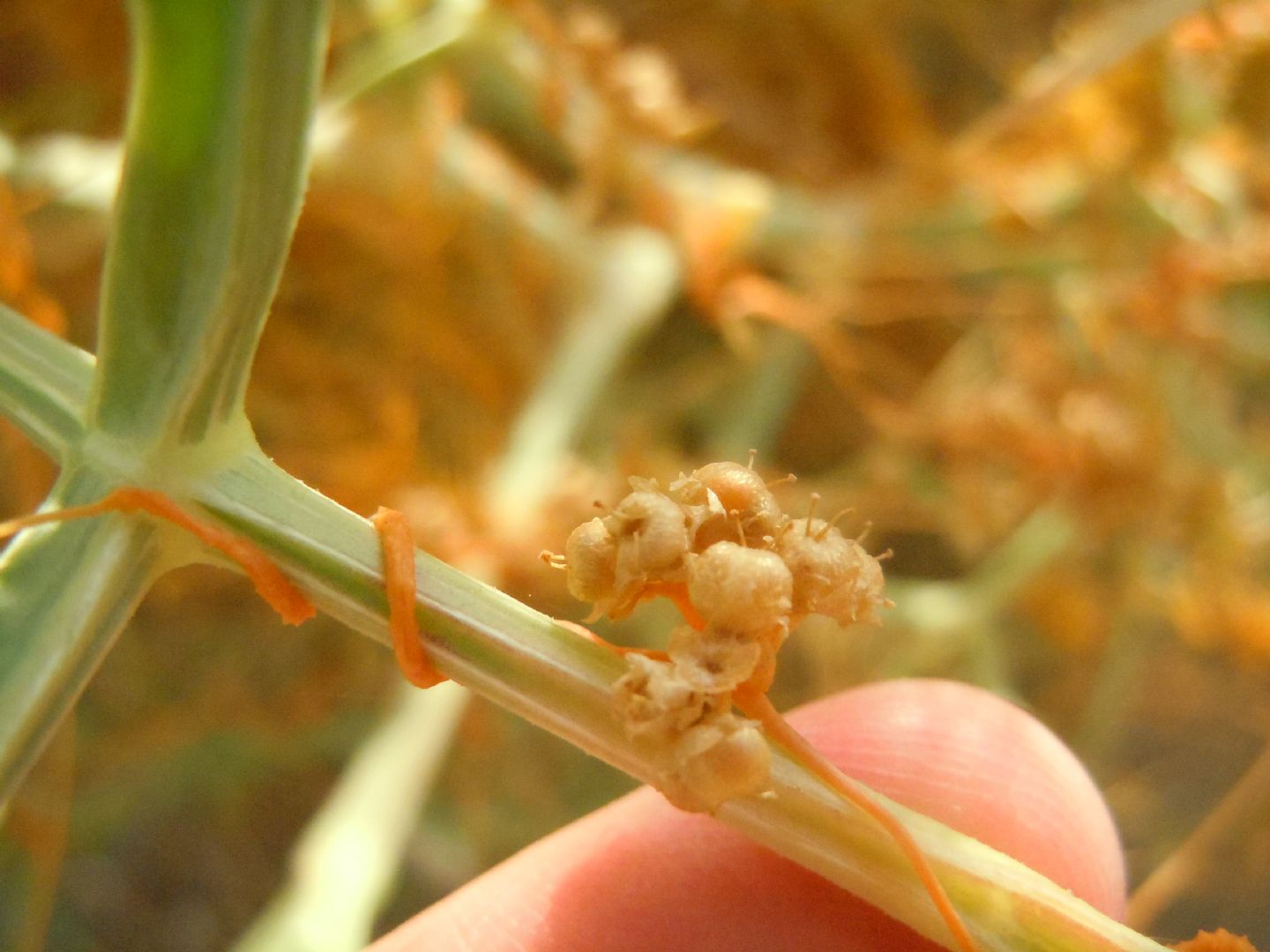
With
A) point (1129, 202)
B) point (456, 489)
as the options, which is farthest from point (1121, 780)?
point (456, 489)

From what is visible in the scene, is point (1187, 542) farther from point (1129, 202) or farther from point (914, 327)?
point (914, 327)

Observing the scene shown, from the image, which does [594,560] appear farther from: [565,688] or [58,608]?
[58,608]

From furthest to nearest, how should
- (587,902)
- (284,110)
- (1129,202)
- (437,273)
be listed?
(437,273) → (1129,202) → (587,902) → (284,110)

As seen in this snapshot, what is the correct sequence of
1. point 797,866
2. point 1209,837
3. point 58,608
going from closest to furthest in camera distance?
point 58,608
point 797,866
point 1209,837

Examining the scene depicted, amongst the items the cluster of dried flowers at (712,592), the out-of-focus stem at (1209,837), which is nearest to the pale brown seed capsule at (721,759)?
the cluster of dried flowers at (712,592)

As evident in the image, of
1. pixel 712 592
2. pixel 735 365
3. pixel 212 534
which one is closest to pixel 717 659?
pixel 712 592

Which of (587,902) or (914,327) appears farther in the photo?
(914,327)

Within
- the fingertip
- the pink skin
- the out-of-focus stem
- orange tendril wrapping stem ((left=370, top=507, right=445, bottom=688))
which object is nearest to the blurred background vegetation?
the out-of-focus stem

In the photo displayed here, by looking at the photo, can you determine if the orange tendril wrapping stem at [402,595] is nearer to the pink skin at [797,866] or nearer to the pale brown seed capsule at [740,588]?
the pale brown seed capsule at [740,588]
